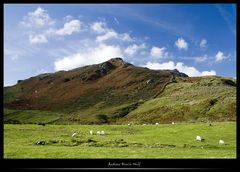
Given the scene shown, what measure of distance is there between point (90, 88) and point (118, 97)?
2275 cm

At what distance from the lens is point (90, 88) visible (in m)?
154

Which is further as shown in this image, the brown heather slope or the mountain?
the brown heather slope

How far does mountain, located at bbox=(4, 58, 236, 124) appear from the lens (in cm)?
9294

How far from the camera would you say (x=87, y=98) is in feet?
461

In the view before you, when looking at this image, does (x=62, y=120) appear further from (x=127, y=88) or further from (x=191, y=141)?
(x=191, y=141)

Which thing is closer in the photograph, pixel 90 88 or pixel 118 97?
pixel 118 97

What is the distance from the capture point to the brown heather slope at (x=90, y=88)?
431ft

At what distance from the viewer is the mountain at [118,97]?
305 ft

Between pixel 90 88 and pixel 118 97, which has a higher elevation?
pixel 90 88

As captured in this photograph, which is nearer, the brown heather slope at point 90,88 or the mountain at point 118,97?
the mountain at point 118,97

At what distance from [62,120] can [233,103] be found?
153ft

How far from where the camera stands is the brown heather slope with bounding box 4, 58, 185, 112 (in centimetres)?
13150

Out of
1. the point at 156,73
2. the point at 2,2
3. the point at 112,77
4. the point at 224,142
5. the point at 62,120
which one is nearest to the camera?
the point at 2,2

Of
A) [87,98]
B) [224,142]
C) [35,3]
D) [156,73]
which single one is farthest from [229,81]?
[35,3]
